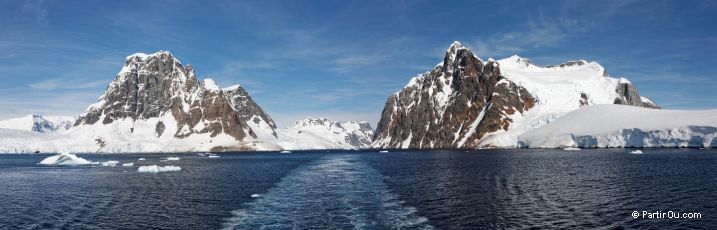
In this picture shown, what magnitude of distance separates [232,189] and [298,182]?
42.2ft

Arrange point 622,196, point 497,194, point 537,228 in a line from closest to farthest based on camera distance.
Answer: point 537,228, point 622,196, point 497,194

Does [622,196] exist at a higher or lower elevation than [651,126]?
lower

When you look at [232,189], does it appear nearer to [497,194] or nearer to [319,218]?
[319,218]

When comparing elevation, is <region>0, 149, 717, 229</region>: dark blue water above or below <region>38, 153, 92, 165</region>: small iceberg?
below

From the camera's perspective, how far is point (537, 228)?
38000 millimetres

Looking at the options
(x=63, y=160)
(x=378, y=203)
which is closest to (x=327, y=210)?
(x=378, y=203)

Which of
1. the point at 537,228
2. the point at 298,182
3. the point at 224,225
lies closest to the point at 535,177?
the point at 298,182

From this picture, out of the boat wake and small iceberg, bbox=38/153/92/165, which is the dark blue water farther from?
small iceberg, bbox=38/153/92/165

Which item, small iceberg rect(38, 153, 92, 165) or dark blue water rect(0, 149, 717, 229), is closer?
dark blue water rect(0, 149, 717, 229)

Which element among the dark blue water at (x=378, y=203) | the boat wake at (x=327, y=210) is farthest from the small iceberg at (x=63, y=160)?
the boat wake at (x=327, y=210)

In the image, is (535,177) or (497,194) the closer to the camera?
(497,194)

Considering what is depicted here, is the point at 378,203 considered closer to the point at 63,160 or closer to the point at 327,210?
the point at 327,210

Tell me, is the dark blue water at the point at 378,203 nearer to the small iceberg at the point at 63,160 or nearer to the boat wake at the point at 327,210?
the boat wake at the point at 327,210

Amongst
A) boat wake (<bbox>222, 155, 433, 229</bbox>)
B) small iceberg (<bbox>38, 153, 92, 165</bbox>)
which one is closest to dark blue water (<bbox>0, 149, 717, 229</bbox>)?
boat wake (<bbox>222, 155, 433, 229</bbox>)
